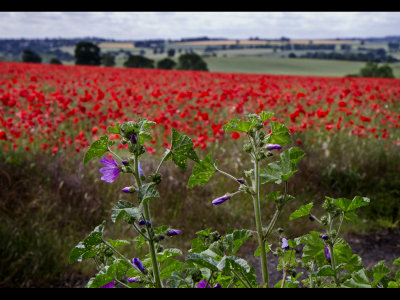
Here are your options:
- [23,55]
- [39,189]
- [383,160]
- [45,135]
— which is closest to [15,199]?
[39,189]

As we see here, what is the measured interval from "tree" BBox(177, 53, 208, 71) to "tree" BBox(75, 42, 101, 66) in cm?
630

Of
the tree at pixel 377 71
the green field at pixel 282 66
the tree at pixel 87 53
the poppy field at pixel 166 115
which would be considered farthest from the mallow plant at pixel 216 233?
the tree at pixel 87 53

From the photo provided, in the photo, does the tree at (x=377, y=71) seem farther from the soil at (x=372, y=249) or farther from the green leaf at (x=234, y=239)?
the green leaf at (x=234, y=239)

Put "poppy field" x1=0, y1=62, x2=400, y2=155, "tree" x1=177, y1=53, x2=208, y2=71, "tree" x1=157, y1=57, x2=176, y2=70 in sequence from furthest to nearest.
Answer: "tree" x1=157, y1=57, x2=176, y2=70
"tree" x1=177, y1=53, x2=208, y2=71
"poppy field" x1=0, y1=62, x2=400, y2=155

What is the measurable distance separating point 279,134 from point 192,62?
101 ft

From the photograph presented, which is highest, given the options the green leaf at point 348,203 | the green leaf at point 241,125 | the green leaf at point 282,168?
the green leaf at point 241,125

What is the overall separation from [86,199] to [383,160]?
3356 mm

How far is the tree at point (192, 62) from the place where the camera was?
30503mm

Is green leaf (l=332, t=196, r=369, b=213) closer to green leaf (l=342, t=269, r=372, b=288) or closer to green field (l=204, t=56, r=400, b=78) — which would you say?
green leaf (l=342, t=269, r=372, b=288)

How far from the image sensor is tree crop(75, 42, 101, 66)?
1233 inches

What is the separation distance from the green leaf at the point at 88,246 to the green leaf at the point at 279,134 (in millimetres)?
367

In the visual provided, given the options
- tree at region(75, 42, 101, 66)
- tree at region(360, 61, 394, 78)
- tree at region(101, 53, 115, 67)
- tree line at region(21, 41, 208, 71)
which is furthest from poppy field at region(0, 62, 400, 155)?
tree at region(101, 53, 115, 67)

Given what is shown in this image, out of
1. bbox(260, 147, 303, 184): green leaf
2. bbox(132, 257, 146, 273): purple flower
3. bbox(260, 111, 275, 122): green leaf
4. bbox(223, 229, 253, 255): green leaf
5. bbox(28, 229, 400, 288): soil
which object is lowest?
bbox(28, 229, 400, 288): soil
